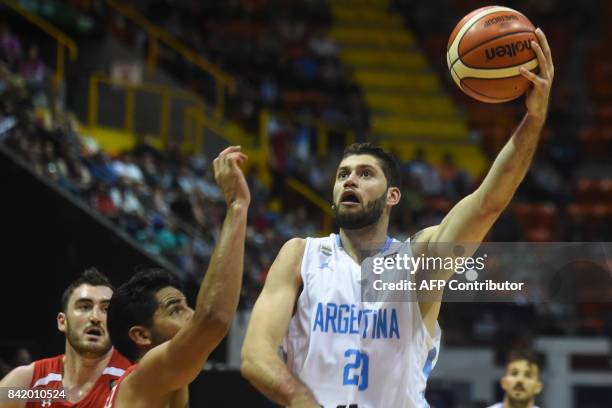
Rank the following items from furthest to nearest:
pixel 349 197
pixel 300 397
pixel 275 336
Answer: pixel 349 197, pixel 275 336, pixel 300 397

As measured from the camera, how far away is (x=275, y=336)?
14.5ft

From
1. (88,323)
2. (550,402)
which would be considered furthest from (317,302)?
(550,402)

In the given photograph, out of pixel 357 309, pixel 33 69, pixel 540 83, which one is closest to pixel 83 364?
pixel 357 309

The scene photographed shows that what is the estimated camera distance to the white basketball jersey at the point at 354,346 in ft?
14.5

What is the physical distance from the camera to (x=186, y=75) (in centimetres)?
1777

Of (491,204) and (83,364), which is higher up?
(491,204)

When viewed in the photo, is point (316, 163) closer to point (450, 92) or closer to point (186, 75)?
point (186, 75)

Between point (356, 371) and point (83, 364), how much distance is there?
84.0 inches

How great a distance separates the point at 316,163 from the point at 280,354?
12.9 m

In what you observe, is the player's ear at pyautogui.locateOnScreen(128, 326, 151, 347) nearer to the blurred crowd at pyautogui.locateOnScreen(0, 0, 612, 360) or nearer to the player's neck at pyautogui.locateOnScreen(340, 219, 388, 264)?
the player's neck at pyautogui.locateOnScreen(340, 219, 388, 264)

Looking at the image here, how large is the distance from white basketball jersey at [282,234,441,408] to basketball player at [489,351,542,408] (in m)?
2.94

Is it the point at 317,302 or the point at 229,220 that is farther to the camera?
the point at 317,302

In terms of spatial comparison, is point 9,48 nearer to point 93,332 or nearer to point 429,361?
point 93,332

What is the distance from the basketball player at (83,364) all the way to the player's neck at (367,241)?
72.6 inches
